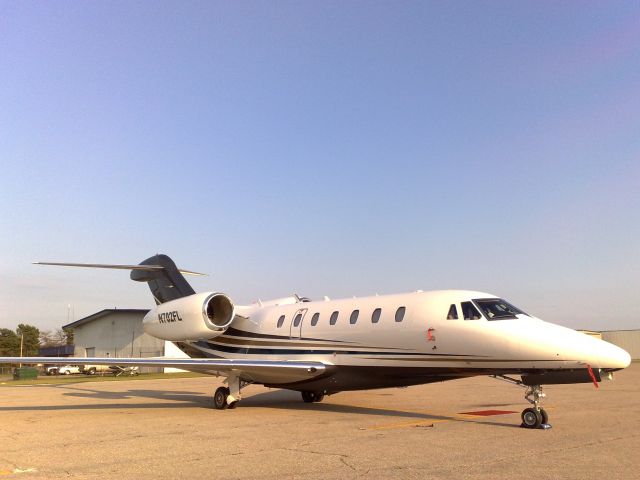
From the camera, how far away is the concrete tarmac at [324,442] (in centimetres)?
699

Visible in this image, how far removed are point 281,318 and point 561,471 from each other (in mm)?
10449

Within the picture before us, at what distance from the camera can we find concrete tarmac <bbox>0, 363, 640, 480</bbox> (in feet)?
22.9

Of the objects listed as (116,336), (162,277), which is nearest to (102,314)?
(116,336)

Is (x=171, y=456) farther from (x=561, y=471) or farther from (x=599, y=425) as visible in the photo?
(x=599, y=425)

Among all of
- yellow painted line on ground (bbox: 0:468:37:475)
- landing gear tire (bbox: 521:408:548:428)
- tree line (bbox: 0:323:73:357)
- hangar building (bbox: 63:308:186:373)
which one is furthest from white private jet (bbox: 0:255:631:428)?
tree line (bbox: 0:323:73:357)

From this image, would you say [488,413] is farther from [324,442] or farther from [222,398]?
[222,398]

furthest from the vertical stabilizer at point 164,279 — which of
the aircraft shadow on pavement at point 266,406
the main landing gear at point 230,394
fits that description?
the main landing gear at point 230,394

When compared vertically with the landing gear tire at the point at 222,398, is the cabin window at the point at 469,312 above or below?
above

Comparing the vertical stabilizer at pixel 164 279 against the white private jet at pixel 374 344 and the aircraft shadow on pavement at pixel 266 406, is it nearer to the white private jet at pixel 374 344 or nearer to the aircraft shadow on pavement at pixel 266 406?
the white private jet at pixel 374 344

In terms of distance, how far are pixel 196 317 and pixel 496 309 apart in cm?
840

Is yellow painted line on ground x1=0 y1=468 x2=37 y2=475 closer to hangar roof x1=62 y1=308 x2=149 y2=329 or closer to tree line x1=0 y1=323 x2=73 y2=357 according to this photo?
hangar roof x1=62 y1=308 x2=149 y2=329

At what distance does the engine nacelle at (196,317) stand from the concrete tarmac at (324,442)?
2.09m

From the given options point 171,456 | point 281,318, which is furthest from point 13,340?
point 171,456

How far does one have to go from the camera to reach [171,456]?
26.8ft
